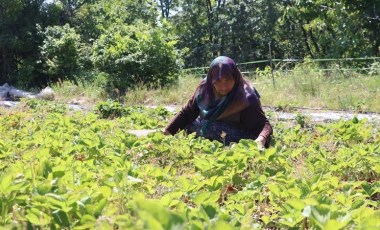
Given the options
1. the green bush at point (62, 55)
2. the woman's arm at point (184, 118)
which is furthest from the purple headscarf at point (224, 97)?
the green bush at point (62, 55)

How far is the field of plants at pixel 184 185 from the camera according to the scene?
4.45ft

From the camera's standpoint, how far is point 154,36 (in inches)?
470

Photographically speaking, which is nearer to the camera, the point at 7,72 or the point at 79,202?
the point at 79,202

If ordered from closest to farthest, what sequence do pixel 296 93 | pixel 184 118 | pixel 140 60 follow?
pixel 184 118
pixel 296 93
pixel 140 60

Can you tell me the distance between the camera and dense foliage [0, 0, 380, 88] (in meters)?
11.9

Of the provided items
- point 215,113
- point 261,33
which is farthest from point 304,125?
point 261,33

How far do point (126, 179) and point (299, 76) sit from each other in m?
8.97

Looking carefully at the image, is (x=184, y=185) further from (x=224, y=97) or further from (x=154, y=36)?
(x=154, y=36)

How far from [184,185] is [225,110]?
2.37 m

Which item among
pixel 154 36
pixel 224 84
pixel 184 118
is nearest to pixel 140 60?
pixel 154 36

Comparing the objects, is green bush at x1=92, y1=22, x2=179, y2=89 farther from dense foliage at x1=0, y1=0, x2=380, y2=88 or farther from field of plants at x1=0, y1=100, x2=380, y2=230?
field of plants at x1=0, y1=100, x2=380, y2=230

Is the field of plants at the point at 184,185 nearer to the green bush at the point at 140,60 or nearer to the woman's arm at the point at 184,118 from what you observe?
the woman's arm at the point at 184,118

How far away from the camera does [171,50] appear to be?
11945mm

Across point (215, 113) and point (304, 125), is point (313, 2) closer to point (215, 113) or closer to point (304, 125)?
point (304, 125)
